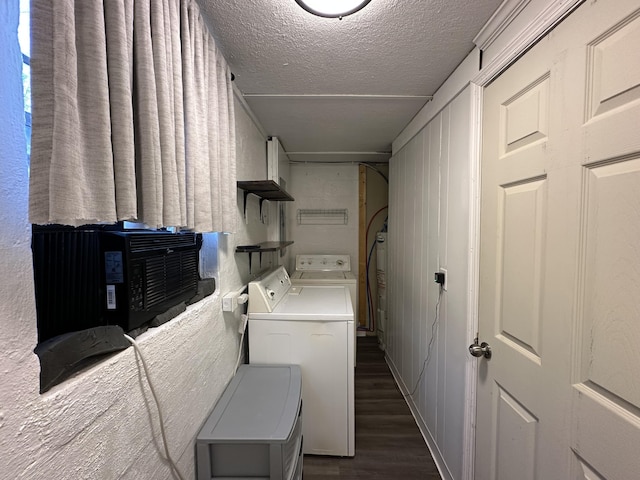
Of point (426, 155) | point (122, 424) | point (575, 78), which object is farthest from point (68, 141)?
point (426, 155)

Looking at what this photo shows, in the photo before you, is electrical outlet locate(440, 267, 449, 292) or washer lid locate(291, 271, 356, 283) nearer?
electrical outlet locate(440, 267, 449, 292)

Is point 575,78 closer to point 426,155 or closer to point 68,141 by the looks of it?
point 426,155

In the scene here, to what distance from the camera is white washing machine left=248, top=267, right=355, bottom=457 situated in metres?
1.62

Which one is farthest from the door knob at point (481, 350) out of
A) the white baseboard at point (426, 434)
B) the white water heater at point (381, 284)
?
the white water heater at point (381, 284)

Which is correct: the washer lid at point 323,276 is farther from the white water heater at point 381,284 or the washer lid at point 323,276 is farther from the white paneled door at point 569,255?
the white paneled door at point 569,255

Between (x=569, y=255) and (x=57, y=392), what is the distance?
131cm

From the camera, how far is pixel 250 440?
1.06m

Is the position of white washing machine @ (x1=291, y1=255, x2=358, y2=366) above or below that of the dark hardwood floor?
above

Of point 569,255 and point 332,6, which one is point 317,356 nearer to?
point 569,255

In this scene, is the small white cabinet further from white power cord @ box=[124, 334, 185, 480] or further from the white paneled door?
the white paneled door

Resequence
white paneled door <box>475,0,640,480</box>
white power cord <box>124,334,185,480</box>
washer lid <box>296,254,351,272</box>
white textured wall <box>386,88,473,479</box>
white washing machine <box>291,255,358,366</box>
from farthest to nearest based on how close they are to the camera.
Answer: washer lid <box>296,254,351,272</box> < white washing machine <box>291,255,358,366</box> < white textured wall <box>386,88,473,479</box> < white power cord <box>124,334,185,480</box> < white paneled door <box>475,0,640,480</box>

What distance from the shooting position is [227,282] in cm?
149

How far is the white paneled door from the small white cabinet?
88 cm

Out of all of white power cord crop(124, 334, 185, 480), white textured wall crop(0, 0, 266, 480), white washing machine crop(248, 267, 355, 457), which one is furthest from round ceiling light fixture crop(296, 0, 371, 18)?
white washing machine crop(248, 267, 355, 457)
